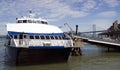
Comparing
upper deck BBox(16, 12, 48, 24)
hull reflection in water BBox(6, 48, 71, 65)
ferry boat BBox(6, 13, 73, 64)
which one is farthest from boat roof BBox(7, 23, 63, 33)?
hull reflection in water BBox(6, 48, 71, 65)

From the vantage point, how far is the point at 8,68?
71.8ft

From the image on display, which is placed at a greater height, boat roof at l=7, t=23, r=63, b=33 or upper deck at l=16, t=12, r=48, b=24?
upper deck at l=16, t=12, r=48, b=24

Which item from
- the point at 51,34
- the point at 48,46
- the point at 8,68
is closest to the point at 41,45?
the point at 48,46

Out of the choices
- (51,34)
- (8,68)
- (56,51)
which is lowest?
(8,68)

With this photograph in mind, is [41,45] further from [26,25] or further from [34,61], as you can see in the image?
[26,25]

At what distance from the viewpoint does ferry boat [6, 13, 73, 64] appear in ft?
69.2

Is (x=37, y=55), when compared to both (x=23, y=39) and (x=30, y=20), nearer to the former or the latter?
(x=23, y=39)

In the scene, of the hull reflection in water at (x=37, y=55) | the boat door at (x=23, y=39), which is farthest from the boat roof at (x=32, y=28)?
the hull reflection in water at (x=37, y=55)

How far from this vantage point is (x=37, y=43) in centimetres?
2162

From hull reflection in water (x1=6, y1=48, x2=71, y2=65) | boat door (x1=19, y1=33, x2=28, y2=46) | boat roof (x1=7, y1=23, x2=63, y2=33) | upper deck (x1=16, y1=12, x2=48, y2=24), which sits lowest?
hull reflection in water (x1=6, y1=48, x2=71, y2=65)

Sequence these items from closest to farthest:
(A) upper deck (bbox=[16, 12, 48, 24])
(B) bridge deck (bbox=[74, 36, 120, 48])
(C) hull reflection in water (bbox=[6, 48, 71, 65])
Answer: (C) hull reflection in water (bbox=[6, 48, 71, 65]), (A) upper deck (bbox=[16, 12, 48, 24]), (B) bridge deck (bbox=[74, 36, 120, 48])

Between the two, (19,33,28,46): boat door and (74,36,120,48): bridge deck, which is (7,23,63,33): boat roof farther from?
(74,36,120,48): bridge deck

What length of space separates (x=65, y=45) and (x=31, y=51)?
3335 millimetres

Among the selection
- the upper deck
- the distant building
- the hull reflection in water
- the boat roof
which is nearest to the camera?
the hull reflection in water
